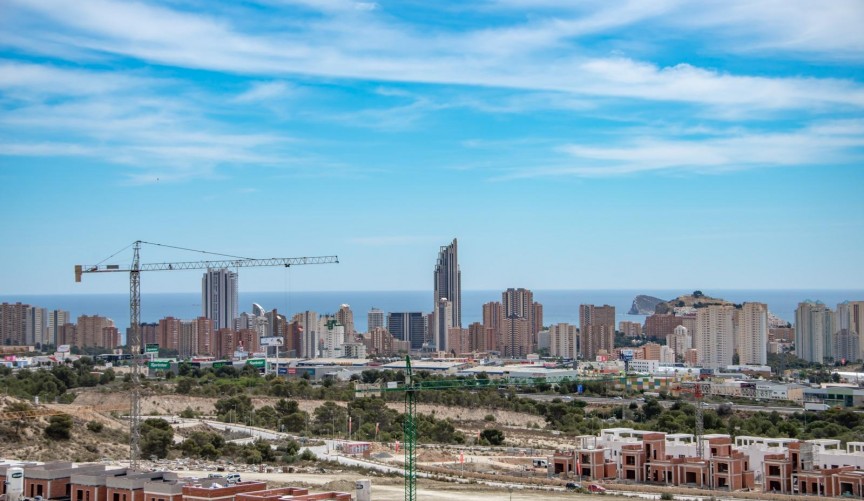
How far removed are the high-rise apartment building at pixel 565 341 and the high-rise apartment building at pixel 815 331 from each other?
68.3 feet

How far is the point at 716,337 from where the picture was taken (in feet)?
317

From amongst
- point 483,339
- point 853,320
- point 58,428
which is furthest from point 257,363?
point 853,320

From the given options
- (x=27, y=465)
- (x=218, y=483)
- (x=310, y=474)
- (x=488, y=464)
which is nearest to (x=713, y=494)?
(x=488, y=464)

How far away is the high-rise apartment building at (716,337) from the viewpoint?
96125 millimetres

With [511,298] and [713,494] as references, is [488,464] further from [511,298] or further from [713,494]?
[511,298]

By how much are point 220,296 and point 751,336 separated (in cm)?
6500

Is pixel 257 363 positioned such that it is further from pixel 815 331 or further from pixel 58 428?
pixel 815 331

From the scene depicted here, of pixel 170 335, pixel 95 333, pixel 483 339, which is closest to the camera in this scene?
pixel 170 335

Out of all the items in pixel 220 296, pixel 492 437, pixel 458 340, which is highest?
pixel 220 296

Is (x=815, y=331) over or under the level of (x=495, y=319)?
under

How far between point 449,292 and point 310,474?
4221 inches

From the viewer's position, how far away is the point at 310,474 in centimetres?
3334

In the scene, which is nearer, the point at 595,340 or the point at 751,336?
the point at 751,336

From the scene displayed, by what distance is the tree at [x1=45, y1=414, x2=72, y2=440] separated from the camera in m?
35.5
